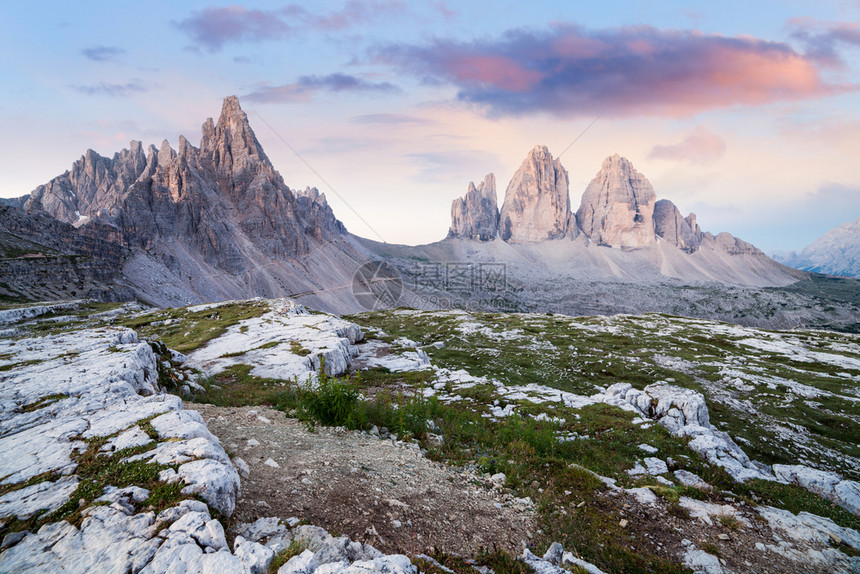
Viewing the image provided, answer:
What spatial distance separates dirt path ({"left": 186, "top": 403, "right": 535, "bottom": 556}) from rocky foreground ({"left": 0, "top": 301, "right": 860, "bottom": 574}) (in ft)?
0.24

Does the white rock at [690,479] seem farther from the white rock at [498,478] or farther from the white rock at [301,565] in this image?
the white rock at [301,565]

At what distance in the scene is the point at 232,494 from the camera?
780 centimetres

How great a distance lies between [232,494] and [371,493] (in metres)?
3.57

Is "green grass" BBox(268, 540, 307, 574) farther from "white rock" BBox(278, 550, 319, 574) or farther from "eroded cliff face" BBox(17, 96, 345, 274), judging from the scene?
"eroded cliff face" BBox(17, 96, 345, 274)

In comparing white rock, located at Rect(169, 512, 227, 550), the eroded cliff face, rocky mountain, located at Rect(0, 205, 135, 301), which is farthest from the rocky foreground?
the eroded cliff face

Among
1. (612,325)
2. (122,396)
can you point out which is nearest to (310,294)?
(612,325)

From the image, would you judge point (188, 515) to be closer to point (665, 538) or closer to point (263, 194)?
point (665, 538)

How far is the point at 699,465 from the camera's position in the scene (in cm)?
1468

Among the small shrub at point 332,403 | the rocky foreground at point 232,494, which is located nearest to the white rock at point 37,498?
the rocky foreground at point 232,494

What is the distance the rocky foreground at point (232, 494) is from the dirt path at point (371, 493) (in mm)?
75

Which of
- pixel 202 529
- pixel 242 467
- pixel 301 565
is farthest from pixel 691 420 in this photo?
pixel 202 529

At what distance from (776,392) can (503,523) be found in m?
39.1

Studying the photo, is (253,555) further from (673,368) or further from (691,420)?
(673,368)

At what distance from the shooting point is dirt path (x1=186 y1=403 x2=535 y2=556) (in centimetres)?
834
